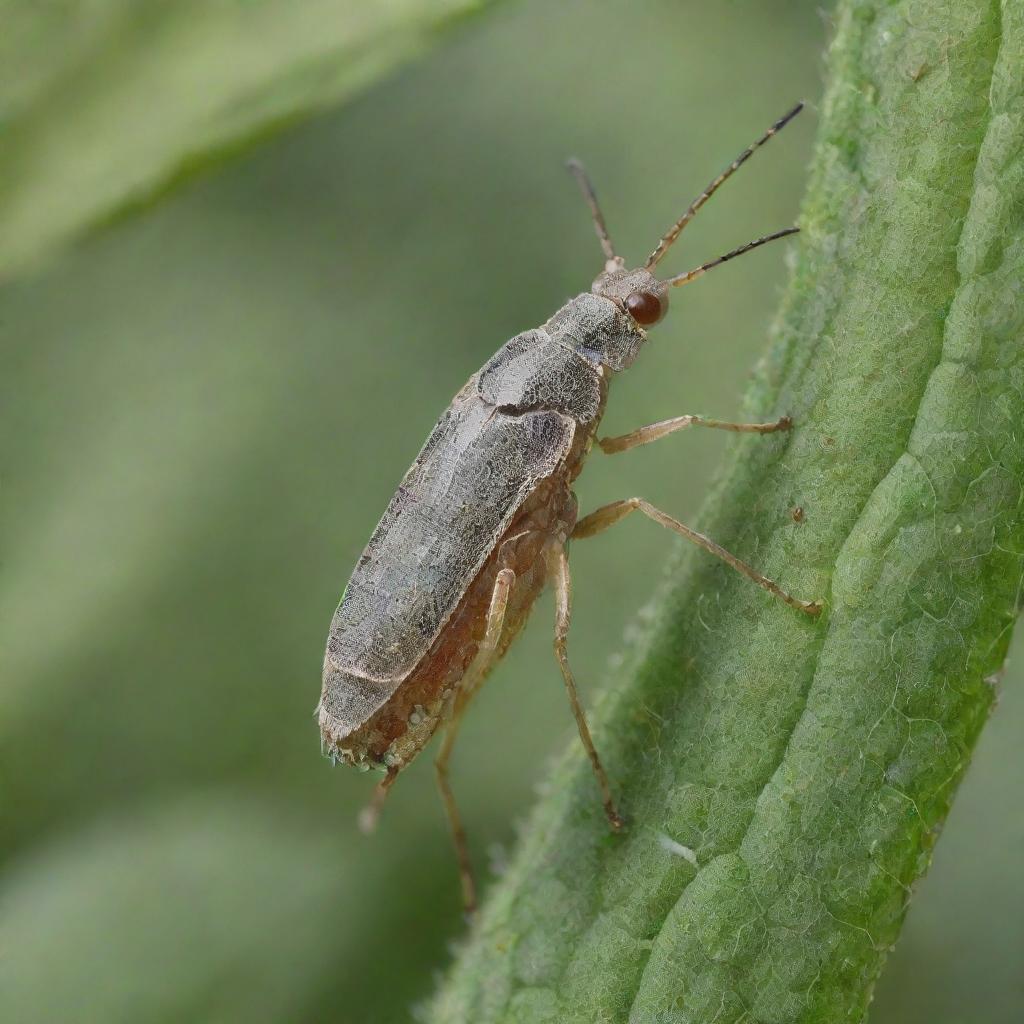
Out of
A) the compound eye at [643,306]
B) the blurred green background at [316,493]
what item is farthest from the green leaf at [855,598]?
the blurred green background at [316,493]

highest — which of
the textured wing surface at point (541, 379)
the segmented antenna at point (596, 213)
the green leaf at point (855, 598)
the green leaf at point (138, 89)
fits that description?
the green leaf at point (138, 89)

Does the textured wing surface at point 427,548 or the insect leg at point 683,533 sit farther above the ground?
the textured wing surface at point 427,548

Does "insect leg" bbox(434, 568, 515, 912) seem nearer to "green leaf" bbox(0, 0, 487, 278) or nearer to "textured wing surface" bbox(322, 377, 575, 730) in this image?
"textured wing surface" bbox(322, 377, 575, 730)

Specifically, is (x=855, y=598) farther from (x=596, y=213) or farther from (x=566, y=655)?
(x=596, y=213)

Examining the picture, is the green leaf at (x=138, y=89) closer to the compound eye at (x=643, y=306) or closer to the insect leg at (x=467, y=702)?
the compound eye at (x=643, y=306)

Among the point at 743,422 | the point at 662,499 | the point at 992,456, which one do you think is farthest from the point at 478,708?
the point at 992,456

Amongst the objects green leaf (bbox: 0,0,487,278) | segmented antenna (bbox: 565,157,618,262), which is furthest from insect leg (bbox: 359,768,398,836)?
segmented antenna (bbox: 565,157,618,262)

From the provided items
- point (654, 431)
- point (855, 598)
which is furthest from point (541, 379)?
point (855, 598)

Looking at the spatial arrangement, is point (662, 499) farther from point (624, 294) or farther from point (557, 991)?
point (557, 991)
